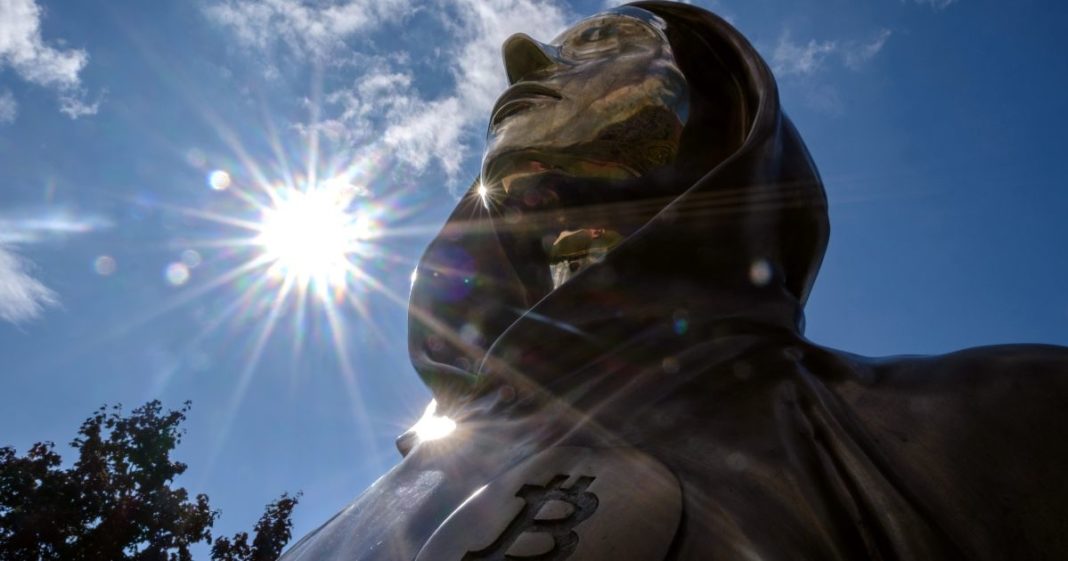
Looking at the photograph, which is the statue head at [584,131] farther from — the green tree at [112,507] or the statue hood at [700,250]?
the green tree at [112,507]

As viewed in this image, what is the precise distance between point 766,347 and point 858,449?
329mm

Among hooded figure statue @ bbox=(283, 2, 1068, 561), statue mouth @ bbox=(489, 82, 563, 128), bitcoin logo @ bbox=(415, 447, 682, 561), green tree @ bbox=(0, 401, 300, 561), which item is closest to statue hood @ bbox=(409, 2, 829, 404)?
hooded figure statue @ bbox=(283, 2, 1068, 561)

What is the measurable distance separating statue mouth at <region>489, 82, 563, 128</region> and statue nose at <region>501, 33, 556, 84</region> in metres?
0.13

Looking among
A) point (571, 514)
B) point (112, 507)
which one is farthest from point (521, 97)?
point (112, 507)

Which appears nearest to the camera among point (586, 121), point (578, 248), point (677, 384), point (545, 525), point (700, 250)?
point (545, 525)

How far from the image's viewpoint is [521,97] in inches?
95.0

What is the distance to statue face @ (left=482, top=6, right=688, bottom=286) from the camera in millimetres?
2357

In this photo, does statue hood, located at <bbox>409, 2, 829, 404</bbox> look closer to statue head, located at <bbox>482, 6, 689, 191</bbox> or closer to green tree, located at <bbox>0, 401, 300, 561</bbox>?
statue head, located at <bbox>482, 6, 689, 191</bbox>

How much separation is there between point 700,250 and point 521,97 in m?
0.94

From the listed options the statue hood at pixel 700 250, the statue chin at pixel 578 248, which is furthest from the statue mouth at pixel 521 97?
the statue chin at pixel 578 248

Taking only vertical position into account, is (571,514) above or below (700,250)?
below

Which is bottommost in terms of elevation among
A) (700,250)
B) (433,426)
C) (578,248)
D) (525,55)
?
(700,250)

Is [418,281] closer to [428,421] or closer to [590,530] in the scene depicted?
[428,421]

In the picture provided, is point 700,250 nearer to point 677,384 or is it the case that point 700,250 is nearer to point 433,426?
point 677,384
